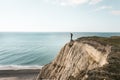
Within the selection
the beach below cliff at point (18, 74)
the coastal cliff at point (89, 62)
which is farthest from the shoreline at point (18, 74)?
the coastal cliff at point (89, 62)

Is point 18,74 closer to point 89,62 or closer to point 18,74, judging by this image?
point 18,74

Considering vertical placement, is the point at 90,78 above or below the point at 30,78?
above

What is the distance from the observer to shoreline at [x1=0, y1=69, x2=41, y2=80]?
5407 cm

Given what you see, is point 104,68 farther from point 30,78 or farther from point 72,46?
point 30,78

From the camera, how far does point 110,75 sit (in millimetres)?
11422

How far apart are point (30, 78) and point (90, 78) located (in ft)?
144

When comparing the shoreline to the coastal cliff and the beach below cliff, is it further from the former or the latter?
the coastal cliff

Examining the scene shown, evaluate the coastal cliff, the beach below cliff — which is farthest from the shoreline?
the coastal cliff

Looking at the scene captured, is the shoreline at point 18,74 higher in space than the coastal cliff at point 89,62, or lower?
lower

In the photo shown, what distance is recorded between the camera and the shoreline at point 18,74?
2129 inches

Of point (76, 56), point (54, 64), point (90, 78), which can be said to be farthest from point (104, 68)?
point (54, 64)

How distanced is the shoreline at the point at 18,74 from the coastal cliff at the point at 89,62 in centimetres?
1962

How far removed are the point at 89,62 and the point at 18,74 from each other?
40.5 metres

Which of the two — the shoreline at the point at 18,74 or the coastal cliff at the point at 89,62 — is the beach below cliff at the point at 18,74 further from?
the coastal cliff at the point at 89,62
